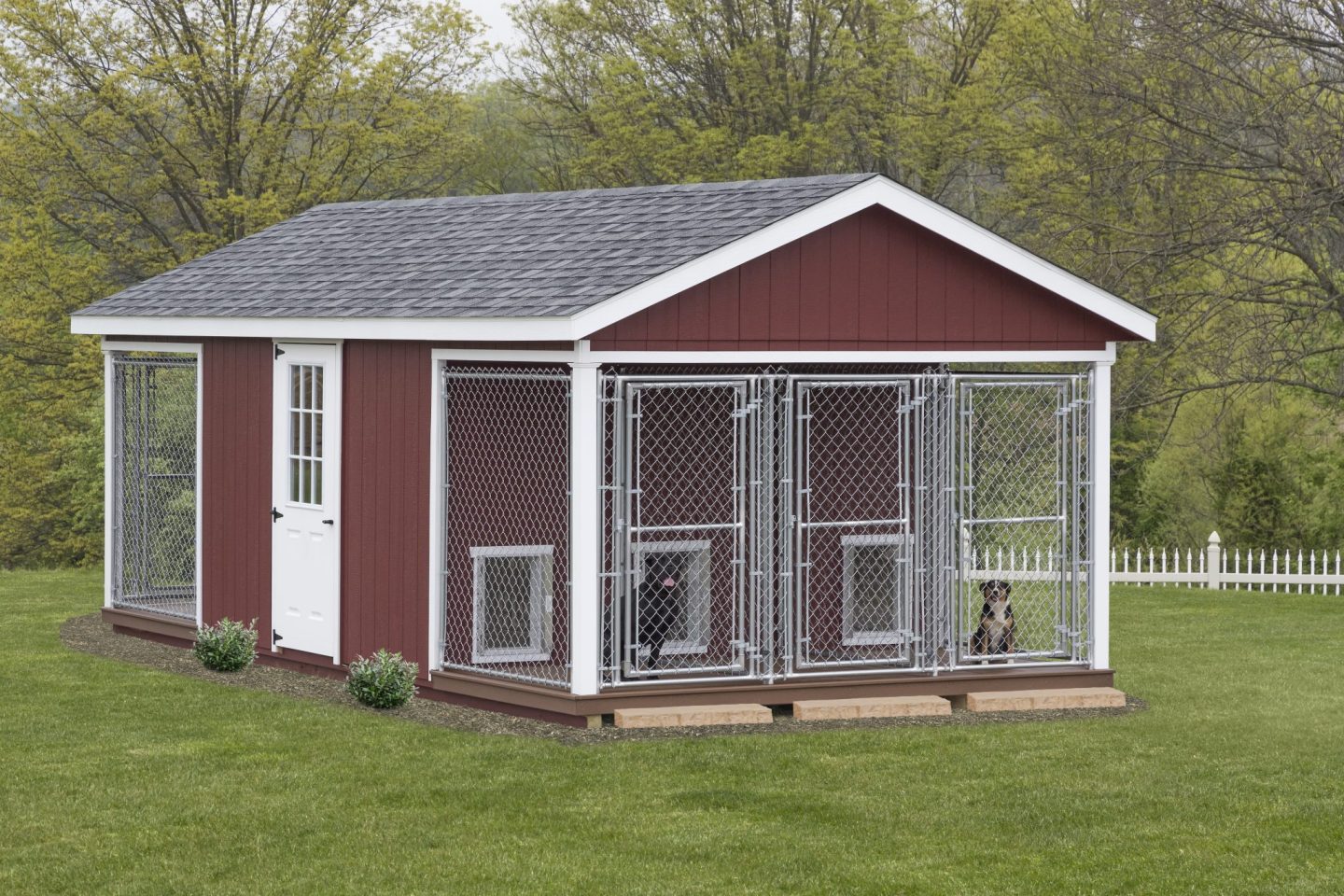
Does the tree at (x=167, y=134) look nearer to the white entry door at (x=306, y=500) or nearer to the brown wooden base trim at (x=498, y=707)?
the white entry door at (x=306, y=500)

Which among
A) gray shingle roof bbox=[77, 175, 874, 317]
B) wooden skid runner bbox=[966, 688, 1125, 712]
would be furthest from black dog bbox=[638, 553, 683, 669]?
gray shingle roof bbox=[77, 175, 874, 317]

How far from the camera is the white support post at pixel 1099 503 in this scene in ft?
44.9

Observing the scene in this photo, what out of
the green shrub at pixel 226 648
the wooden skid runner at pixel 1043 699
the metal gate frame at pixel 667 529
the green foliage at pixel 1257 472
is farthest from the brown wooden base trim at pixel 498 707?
the green foliage at pixel 1257 472

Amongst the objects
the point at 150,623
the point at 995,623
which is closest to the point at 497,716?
the point at 995,623

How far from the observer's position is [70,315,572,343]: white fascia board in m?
12.0

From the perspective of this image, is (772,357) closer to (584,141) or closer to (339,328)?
(339,328)

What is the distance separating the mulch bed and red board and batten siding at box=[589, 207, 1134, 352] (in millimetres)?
2454

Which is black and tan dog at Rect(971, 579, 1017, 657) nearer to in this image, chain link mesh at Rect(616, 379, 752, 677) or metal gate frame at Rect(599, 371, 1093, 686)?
metal gate frame at Rect(599, 371, 1093, 686)

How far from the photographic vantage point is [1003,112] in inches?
1268

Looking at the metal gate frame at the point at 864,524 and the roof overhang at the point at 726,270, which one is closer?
the roof overhang at the point at 726,270

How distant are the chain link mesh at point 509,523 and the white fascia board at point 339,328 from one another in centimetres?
71

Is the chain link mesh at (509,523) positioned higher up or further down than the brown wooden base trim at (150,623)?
higher up

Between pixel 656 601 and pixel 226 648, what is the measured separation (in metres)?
3.37

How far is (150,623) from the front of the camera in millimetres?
16219
